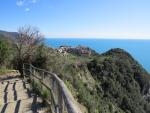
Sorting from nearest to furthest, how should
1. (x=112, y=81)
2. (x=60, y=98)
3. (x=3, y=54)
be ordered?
1. (x=60, y=98)
2. (x=3, y=54)
3. (x=112, y=81)

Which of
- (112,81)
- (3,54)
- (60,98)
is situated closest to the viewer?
(60,98)

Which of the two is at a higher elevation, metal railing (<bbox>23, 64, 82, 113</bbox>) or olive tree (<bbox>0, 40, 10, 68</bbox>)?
metal railing (<bbox>23, 64, 82, 113</bbox>)

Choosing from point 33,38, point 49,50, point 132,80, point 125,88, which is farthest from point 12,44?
point 132,80

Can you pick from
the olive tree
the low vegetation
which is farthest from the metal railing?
the olive tree

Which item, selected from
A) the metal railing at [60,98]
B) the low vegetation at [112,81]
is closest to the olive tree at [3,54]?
the low vegetation at [112,81]

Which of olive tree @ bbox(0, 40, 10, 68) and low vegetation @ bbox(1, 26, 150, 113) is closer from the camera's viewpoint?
olive tree @ bbox(0, 40, 10, 68)

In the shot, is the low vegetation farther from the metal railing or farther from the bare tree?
the metal railing

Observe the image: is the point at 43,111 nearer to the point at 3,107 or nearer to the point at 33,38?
the point at 3,107

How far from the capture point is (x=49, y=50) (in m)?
24.5

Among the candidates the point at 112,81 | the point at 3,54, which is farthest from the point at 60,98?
the point at 112,81

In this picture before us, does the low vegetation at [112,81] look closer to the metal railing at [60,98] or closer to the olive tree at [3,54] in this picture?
the olive tree at [3,54]

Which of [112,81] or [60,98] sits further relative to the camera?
[112,81]

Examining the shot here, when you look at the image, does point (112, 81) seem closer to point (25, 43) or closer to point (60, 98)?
point (25, 43)

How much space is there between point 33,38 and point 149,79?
56.7m
